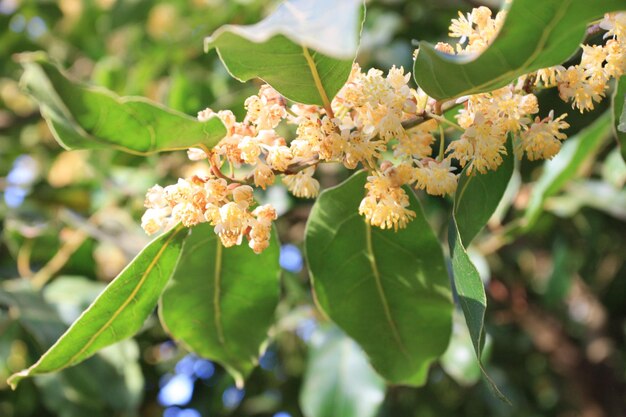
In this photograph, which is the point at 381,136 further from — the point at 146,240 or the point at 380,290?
the point at 146,240

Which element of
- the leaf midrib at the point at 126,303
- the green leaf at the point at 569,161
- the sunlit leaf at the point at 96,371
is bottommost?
the sunlit leaf at the point at 96,371

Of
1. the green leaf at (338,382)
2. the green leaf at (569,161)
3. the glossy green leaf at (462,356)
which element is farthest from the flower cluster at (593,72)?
the glossy green leaf at (462,356)

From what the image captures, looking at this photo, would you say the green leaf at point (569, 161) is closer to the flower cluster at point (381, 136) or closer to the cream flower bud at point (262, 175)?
the flower cluster at point (381, 136)

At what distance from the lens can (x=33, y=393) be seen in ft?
8.34

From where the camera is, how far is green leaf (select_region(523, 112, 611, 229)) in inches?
69.1

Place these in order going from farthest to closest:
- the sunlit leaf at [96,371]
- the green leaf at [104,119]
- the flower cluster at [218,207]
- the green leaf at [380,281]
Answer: the sunlit leaf at [96,371]
the green leaf at [380,281]
the flower cluster at [218,207]
the green leaf at [104,119]

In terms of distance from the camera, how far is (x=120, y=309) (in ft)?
3.97

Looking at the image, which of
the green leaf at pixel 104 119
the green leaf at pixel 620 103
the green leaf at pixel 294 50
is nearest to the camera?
the green leaf at pixel 294 50

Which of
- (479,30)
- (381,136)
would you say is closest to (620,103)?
(479,30)

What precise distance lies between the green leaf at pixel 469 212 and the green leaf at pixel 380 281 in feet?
0.38

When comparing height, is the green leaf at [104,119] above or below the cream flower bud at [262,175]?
above

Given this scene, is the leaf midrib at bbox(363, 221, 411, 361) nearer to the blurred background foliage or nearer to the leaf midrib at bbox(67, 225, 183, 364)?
the leaf midrib at bbox(67, 225, 183, 364)

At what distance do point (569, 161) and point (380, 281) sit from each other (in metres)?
0.72

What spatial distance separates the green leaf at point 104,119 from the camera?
85 centimetres
